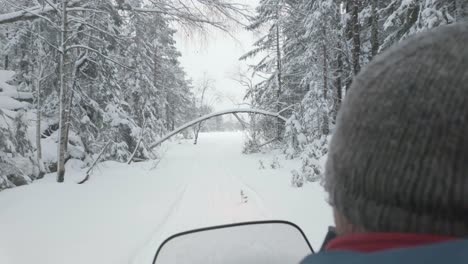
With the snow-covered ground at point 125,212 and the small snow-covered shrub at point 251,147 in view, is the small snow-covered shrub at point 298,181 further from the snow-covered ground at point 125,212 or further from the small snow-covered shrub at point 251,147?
the small snow-covered shrub at point 251,147

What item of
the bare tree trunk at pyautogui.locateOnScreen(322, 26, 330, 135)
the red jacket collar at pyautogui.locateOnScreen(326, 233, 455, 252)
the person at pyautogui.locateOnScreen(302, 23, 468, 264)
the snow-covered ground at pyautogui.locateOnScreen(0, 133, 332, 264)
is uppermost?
the bare tree trunk at pyautogui.locateOnScreen(322, 26, 330, 135)

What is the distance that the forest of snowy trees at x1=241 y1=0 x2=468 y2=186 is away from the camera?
27.8 ft

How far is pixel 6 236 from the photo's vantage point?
5.18 metres

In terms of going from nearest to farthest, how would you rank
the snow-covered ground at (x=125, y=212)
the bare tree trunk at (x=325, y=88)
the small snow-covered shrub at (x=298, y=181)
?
1. the snow-covered ground at (x=125, y=212)
2. the small snow-covered shrub at (x=298, y=181)
3. the bare tree trunk at (x=325, y=88)

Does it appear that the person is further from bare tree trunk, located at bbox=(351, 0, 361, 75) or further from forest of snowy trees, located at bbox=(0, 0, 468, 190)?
bare tree trunk, located at bbox=(351, 0, 361, 75)

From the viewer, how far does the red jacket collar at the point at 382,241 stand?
22.5 inches

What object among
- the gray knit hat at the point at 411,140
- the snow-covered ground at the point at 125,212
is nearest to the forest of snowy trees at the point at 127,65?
the snow-covered ground at the point at 125,212

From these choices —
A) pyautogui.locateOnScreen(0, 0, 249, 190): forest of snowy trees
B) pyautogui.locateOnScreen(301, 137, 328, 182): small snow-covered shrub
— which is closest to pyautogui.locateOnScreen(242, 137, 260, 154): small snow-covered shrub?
pyautogui.locateOnScreen(0, 0, 249, 190): forest of snowy trees

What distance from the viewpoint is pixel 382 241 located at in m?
0.60

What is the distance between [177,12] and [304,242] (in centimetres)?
578

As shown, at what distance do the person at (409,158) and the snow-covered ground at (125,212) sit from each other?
477cm

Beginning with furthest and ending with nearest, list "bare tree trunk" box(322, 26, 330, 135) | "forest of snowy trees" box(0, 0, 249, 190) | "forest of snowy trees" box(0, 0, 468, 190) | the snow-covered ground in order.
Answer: "bare tree trunk" box(322, 26, 330, 135), "forest of snowy trees" box(0, 0, 468, 190), "forest of snowy trees" box(0, 0, 249, 190), the snow-covered ground

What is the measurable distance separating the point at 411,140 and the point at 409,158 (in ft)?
0.10

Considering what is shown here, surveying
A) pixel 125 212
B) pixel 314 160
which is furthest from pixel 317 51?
pixel 125 212
